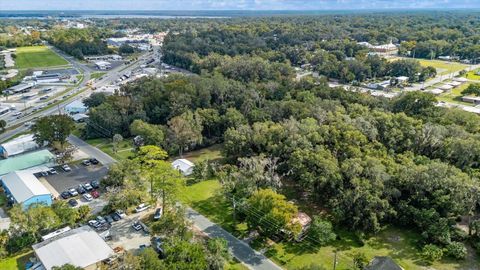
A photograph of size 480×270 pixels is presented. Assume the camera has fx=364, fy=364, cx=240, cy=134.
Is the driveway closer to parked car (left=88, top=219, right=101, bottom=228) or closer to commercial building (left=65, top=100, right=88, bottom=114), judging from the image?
parked car (left=88, top=219, right=101, bottom=228)

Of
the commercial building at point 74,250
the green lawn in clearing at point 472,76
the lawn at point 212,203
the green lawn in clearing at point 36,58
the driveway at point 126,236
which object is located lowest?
the lawn at point 212,203

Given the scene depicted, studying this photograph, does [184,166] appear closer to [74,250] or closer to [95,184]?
[95,184]

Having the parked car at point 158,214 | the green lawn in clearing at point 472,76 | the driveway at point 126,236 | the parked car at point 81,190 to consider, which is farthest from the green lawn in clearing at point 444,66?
the parked car at point 81,190

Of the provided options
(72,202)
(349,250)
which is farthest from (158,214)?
(349,250)

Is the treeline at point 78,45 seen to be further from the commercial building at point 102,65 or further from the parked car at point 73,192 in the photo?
the parked car at point 73,192

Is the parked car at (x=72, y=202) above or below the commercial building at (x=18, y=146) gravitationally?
below

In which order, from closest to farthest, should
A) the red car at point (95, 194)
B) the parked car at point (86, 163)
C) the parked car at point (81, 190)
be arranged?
the red car at point (95, 194) < the parked car at point (81, 190) < the parked car at point (86, 163)

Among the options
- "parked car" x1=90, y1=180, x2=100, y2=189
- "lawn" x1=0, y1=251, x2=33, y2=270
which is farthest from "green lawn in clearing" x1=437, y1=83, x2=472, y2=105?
"lawn" x1=0, y1=251, x2=33, y2=270
